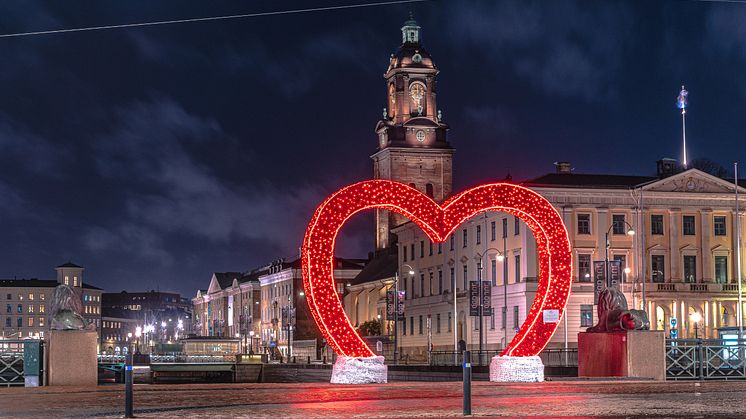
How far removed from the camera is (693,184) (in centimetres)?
10112

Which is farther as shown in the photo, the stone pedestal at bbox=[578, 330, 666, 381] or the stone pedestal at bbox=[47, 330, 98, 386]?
the stone pedestal at bbox=[578, 330, 666, 381]

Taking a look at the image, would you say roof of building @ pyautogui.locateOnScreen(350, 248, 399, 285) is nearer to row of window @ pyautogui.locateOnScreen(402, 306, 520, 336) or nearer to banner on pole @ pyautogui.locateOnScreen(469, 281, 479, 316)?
row of window @ pyautogui.locateOnScreen(402, 306, 520, 336)

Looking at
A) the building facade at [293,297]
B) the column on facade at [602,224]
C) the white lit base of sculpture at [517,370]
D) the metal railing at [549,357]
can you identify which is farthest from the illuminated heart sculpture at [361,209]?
the building facade at [293,297]

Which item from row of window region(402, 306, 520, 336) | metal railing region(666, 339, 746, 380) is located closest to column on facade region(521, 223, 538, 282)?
row of window region(402, 306, 520, 336)

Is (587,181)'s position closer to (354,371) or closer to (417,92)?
(417,92)

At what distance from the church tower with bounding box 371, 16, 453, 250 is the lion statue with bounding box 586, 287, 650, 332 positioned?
110533mm

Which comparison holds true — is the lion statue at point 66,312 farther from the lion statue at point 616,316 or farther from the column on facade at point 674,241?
the column on facade at point 674,241

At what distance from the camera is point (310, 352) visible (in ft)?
475

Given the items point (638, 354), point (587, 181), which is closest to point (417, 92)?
point (587, 181)

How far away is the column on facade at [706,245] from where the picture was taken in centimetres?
10056

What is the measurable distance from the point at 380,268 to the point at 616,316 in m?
108

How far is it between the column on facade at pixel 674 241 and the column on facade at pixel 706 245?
1998 mm

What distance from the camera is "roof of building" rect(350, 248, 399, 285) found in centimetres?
13925

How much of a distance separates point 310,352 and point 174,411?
122 m
